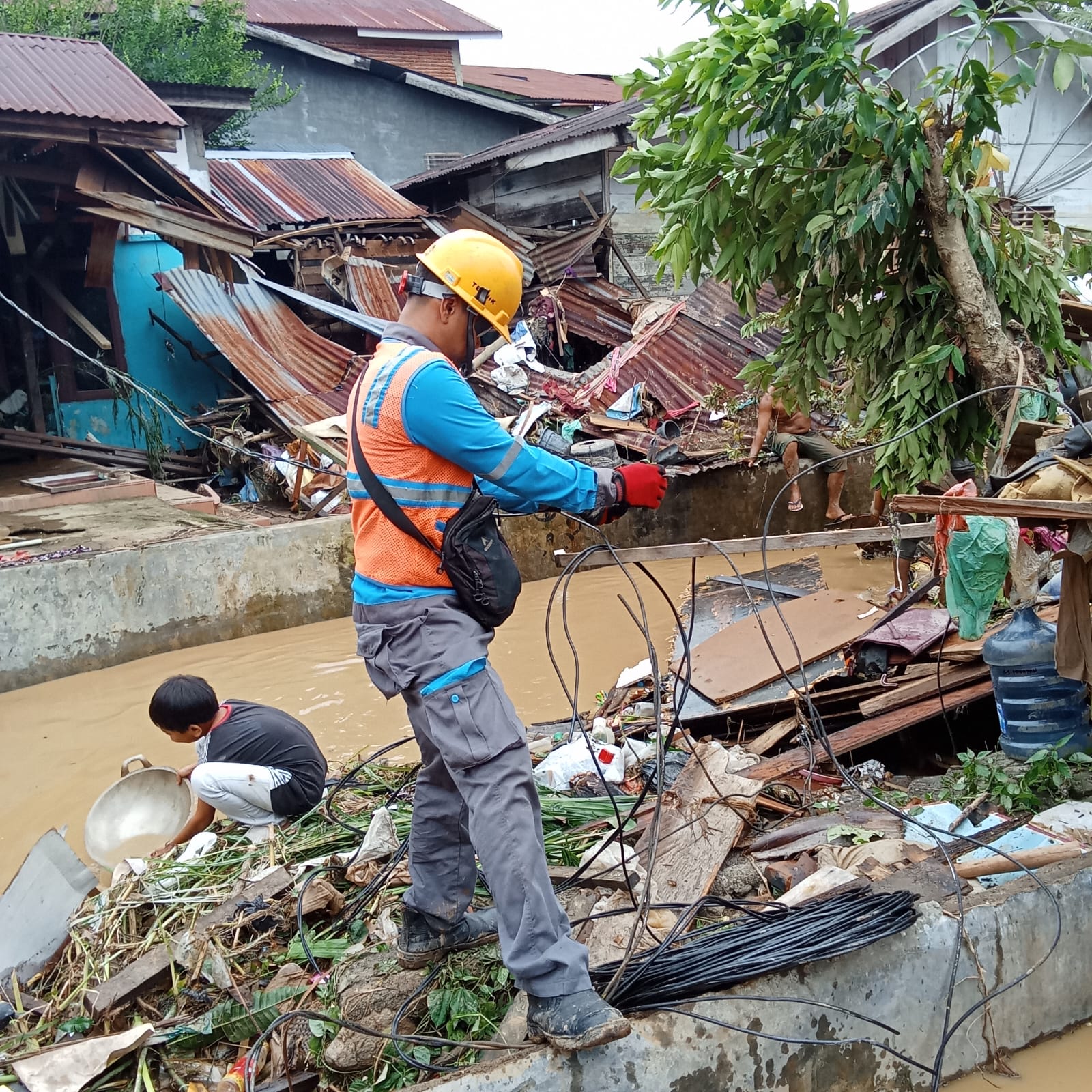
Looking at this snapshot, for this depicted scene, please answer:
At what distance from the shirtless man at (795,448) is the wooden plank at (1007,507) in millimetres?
7408

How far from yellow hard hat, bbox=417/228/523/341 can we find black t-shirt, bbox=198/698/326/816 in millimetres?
2325

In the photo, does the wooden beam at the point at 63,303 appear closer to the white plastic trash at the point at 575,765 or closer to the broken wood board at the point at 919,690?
the white plastic trash at the point at 575,765

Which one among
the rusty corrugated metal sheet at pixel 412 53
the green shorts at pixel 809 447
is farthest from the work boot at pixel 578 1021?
the rusty corrugated metal sheet at pixel 412 53

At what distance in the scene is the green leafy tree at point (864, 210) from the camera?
13.2 feet

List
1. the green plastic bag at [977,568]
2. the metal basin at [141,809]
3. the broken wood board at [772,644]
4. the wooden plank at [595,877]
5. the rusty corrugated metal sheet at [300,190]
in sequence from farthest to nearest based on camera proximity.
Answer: the rusty corrugated metal sheet at [300,190], the broken wood board at [772,644], the metal basin at [141,809], the green plastic bag at [977,568], the wooden plank at [595,877]

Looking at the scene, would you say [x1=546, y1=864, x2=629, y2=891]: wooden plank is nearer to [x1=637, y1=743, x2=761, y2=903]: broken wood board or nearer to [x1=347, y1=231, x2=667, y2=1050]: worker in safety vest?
[x1=637, y1=743, x2=761, y2=903]: broken wood board

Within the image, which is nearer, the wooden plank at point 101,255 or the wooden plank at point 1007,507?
the wooden plank at point 1007,507

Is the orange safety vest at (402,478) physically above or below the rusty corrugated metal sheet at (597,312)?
below

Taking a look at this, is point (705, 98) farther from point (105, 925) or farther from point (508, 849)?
point (105, 925)

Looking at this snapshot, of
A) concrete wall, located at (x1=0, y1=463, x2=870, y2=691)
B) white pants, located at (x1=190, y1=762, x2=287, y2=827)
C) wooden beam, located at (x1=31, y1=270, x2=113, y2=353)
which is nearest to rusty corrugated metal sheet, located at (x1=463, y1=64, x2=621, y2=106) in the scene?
wooden beam, located at (x1=31, y1=270, x2=113, y2=353)

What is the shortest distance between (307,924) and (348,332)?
473 inches

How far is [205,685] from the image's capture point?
431 cm

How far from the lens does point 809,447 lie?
35.6 feet

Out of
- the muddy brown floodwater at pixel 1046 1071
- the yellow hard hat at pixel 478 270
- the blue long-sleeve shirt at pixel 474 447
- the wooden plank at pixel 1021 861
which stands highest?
the yellow hard hat at pixel 478 270
